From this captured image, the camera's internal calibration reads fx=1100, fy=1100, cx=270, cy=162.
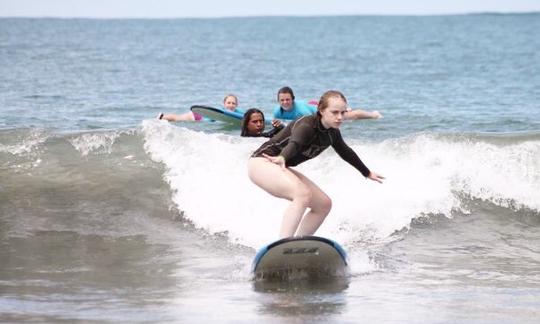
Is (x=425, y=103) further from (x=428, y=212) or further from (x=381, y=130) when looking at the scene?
(x=428, y=212)

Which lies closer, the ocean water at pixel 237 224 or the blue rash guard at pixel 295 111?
the ocean water at pixel 237 224

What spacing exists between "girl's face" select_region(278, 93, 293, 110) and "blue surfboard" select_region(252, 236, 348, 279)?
7.75m

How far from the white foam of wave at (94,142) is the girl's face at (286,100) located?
289 cm

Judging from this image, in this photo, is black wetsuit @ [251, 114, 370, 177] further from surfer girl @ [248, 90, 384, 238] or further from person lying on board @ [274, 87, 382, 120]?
person lying on board @ [274, 87, 382, 120]

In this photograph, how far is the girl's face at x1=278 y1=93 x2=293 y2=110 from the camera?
17.1 metres

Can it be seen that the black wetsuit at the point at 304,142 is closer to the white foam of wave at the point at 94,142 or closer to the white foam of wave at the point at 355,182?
the white foam of wave at the point at 355,182

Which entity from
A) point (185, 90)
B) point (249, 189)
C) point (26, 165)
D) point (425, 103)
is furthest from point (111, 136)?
point (185, 90)

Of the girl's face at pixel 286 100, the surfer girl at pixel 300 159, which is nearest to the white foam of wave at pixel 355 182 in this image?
the girl's face at pixel 286 100

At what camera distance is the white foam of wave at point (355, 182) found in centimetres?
1207

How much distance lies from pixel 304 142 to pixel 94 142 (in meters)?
6.79

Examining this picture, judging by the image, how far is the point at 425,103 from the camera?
27594 millimetres

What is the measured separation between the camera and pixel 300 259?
9250 millimetres

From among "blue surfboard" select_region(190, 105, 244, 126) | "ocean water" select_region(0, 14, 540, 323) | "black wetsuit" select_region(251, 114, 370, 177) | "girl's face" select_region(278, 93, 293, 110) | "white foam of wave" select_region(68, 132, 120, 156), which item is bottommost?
"ocean water" select_region(0, 14, 540, 323)

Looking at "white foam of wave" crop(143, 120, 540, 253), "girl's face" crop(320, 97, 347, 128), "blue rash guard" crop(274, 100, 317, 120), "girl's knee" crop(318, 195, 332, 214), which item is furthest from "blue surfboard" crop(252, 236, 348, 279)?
"blue rash guard" crop(274, 100, 317, 120)
